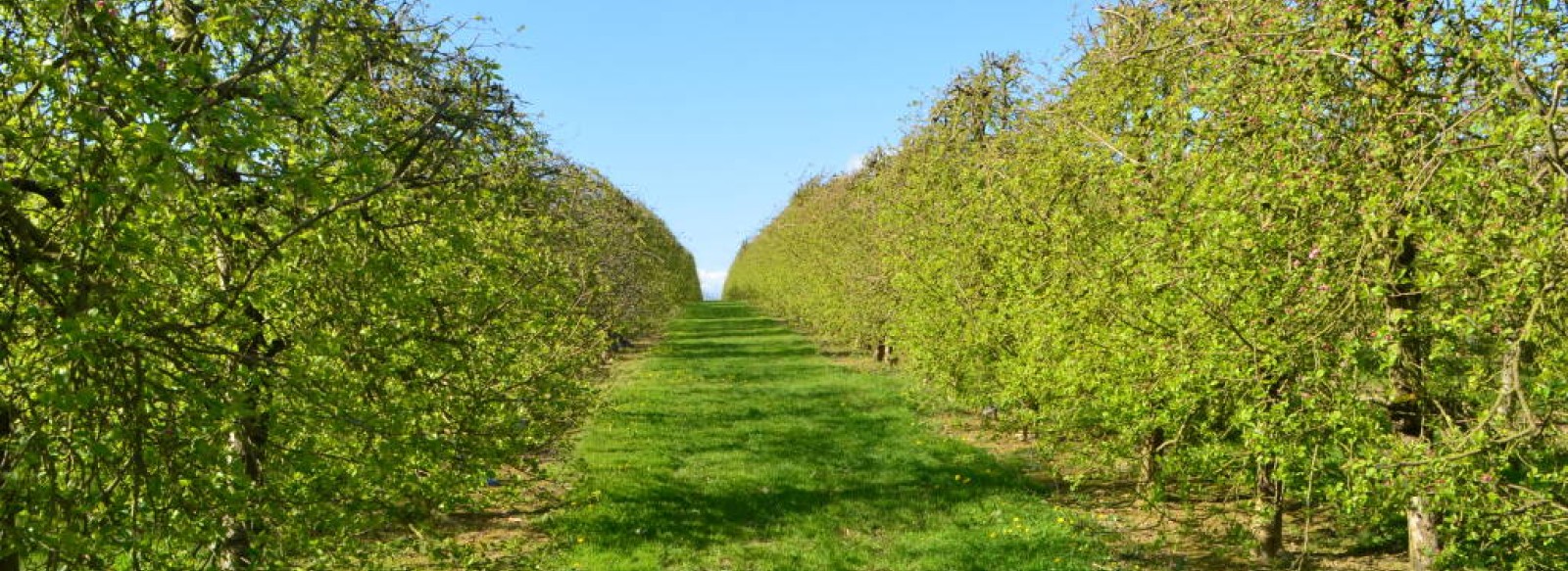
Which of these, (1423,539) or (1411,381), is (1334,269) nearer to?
(1411,381)

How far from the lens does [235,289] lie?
5105 mm

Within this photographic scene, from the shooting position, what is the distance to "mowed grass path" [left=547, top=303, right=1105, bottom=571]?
10641 mm

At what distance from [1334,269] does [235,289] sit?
26.8 feet

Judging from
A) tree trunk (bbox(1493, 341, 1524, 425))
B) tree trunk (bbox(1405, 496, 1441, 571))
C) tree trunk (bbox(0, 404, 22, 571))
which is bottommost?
tree trunk (bbox(1405, 496, 1441, 571))

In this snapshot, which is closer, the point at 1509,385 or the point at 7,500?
the point at 7,500

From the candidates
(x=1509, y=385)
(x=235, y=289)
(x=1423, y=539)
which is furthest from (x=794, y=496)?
(x=235, y=289)

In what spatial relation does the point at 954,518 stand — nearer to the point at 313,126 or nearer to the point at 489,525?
the point at 489,525

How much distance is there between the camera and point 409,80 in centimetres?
920

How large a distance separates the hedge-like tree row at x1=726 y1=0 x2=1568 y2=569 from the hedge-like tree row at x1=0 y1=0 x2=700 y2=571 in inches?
244

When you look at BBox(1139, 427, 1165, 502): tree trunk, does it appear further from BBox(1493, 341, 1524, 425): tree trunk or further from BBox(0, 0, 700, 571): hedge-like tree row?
BBox(0, 0, 700, 571): hedge-like tree row

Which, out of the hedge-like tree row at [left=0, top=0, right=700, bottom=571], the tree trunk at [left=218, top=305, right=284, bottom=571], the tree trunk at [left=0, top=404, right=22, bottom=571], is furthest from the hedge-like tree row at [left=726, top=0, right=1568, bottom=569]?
the tree trunk at [left=0, top=404, right=22, bottom=571]

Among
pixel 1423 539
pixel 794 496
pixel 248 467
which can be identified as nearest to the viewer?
pixel 248 467

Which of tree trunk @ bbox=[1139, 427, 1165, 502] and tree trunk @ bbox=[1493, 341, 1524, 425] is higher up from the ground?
tree trunk @ bbox=[1493, 341, 1524, 425]

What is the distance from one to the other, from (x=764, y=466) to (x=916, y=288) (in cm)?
453
